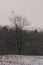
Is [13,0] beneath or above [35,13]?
above

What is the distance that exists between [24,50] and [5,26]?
3.08ft

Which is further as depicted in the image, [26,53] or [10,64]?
[26,53]

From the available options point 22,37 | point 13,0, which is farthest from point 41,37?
point 13,0

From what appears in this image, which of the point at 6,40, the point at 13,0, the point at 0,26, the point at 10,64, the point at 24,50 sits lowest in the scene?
the point at 10,64

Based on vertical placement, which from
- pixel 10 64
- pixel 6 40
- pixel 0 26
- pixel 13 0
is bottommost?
pixel 10 64

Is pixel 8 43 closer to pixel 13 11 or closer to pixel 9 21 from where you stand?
pixel 9 21

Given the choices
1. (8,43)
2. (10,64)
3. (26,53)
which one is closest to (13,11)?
(8,43)

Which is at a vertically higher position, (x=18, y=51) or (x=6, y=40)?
(x=6, y=40)

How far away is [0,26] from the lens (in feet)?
16.2

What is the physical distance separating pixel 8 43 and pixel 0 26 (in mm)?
574

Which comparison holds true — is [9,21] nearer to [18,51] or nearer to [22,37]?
[22,37]

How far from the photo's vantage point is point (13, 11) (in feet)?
16.3

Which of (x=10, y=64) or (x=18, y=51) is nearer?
(x=10, y=64)

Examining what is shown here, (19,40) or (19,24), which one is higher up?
(19,24)
